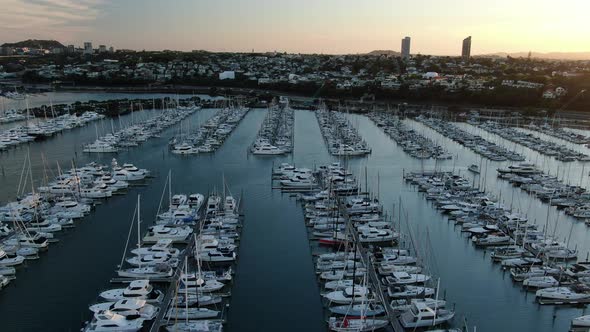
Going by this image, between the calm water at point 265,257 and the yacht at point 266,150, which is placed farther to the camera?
the yacht at point 266,150

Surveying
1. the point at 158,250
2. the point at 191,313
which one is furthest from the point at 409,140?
the point at 191,313

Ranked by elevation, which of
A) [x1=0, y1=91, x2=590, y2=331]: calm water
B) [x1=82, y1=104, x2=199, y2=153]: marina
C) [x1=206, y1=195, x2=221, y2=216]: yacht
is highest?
[x1=82, y1=104, x2=199, y2=153]: marina

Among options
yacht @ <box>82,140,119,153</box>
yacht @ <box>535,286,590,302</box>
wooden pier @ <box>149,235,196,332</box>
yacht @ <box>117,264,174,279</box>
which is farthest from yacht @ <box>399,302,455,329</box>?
yacht @ <box>82,140,119,153</box>

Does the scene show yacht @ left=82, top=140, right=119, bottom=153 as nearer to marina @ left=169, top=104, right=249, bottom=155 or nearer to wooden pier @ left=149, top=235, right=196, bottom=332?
marina @ left=169, top=104, right=249, bottom=155

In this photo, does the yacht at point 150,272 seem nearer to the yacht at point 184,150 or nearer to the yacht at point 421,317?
the yacht at point 421,317

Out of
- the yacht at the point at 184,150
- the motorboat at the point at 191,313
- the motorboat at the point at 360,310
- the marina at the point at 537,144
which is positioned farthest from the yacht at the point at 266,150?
the motorboat at the point at 191,313

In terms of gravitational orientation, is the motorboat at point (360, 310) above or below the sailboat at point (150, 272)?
below

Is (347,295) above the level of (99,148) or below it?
below

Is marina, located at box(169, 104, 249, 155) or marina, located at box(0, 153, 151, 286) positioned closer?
marina, located at box(0, 153, 151, 286)

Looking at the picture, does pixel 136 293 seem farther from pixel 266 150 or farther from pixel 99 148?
pixel 99 148
